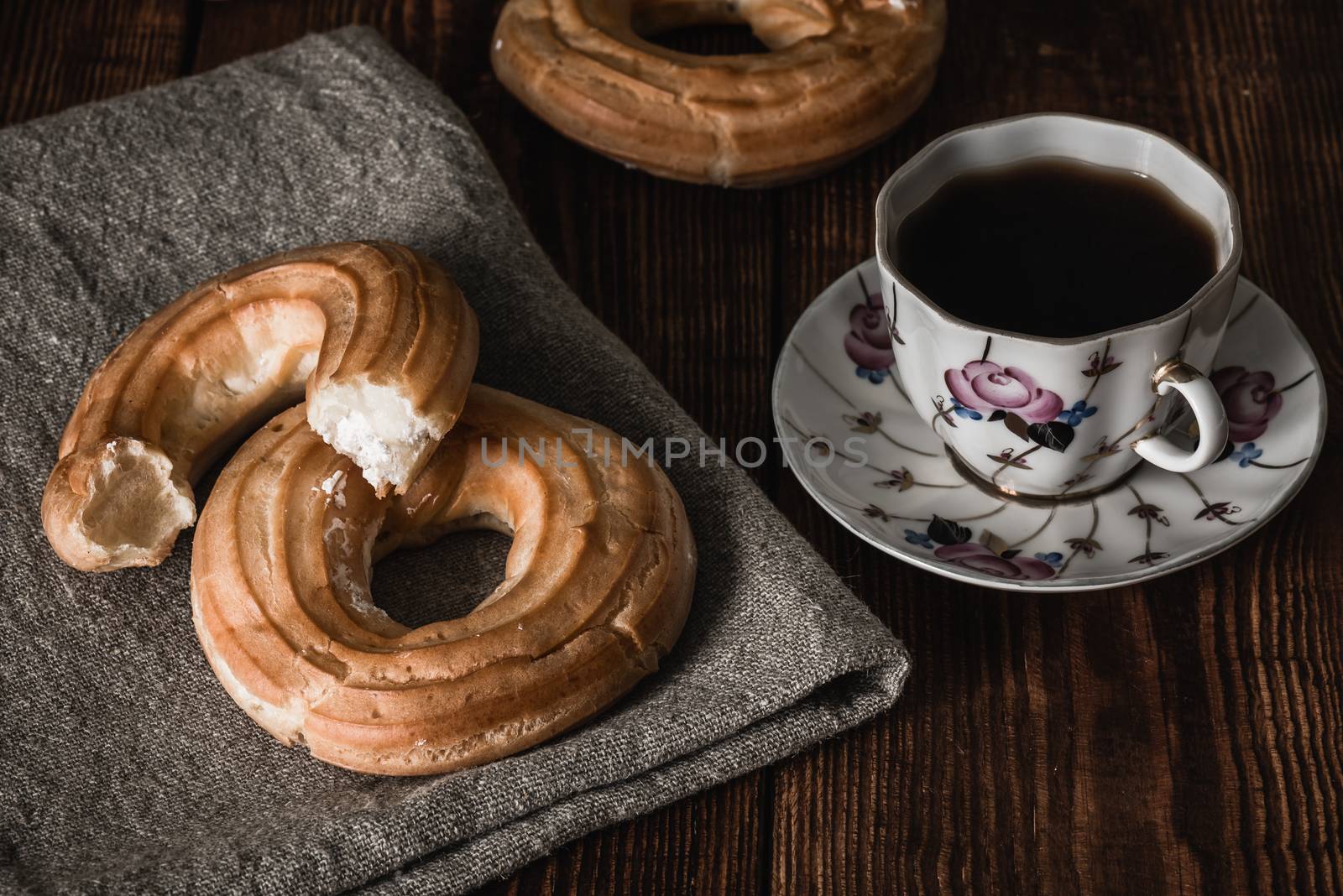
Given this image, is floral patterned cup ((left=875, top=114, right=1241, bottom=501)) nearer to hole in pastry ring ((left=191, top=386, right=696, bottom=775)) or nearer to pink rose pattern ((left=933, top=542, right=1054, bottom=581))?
pink rose pattern ((left=933, top=542, right=1054, bottom=581))

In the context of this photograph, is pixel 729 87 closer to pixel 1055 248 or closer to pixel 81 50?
pixel 1055 248

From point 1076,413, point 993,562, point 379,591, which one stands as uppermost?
point 1076,413

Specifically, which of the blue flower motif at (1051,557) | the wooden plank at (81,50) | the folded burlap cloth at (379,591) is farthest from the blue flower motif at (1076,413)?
the wooden plank at (81,50)

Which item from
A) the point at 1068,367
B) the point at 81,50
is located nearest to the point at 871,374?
the point at 1068,367

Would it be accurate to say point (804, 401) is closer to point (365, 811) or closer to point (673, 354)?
point (673, 354)

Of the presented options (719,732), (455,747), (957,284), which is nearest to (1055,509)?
(957,284)

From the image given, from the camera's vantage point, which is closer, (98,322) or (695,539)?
(695,539)

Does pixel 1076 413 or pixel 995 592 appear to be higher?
pixel 1076 413
